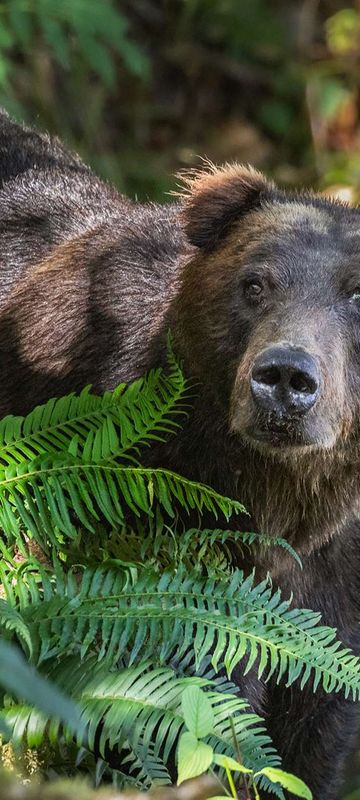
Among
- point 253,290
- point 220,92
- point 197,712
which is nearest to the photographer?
point 197,712

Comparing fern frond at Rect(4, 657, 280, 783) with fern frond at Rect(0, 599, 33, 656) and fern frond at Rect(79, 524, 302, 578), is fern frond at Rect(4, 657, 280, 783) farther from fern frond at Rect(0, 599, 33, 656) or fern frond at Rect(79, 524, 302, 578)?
fern frond at Rect(79, 524, 302, 578)

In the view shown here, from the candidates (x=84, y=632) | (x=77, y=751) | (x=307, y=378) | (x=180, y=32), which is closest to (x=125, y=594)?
(x=84, y=632)

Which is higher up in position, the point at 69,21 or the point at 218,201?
the point at 69,21

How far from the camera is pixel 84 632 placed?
14.7 feet

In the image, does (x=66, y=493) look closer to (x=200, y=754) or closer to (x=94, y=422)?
(x=94, y=422)

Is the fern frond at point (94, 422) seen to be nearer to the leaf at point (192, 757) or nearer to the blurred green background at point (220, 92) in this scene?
the leaf at point (192, 757)

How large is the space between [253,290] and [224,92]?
33.4 ft

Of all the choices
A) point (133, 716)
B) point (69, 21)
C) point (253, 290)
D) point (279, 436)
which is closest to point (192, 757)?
point (133, 716)

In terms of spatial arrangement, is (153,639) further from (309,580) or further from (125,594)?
(309,580)

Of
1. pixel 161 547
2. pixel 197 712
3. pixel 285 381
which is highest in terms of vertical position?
pixel 285 381

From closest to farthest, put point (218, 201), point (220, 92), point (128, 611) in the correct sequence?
point (128, 611), point (218, 201), point (220, 92)

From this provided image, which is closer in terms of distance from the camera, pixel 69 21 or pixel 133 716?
pixel 133 716

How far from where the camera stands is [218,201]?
5734 mm

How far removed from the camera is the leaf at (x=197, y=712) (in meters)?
3.84
